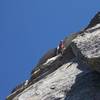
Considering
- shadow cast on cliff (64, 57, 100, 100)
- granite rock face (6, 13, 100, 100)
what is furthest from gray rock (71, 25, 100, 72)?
shadow cast on cliff (64, 57, 100, 100)

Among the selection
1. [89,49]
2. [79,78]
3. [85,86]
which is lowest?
[85,86]

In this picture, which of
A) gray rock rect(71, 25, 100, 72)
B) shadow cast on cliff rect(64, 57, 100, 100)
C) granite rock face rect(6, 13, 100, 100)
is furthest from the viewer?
shadow cast on cliff rect(64, 57, 100, 100)

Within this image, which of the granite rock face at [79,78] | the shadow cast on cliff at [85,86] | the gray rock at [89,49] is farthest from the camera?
the shadow cast on cliff at [85,86]

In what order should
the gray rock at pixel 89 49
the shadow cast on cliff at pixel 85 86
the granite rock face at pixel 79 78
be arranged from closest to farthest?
the gray rock at pixel 89 49 < the granite rock face at pixel 79 78 < the shadow cast on cliff at pixel 85 86

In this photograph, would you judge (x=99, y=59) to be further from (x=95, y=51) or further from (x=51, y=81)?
(x=51, y=81)

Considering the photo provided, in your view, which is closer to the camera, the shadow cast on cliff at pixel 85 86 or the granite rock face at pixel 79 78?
the granite rock face at pixel 79 78

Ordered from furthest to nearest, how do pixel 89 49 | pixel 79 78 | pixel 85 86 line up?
pixel 79 78 < pixel 85 86 < pixel 89 49

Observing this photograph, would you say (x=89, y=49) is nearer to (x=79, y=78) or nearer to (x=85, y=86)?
(x=85, y=86)

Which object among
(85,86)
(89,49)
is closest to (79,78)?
(85,86)

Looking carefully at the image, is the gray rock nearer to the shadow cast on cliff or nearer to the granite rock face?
the granite rock face

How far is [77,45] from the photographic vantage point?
19.2 m

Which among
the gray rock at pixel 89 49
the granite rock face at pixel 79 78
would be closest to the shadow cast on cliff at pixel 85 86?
the granite rock face at pixel 79 78

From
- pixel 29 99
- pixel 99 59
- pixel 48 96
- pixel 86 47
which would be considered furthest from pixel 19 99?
pixel 99 59

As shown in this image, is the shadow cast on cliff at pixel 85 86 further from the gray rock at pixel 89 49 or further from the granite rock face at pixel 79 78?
the gray rock at pixel 89 49
